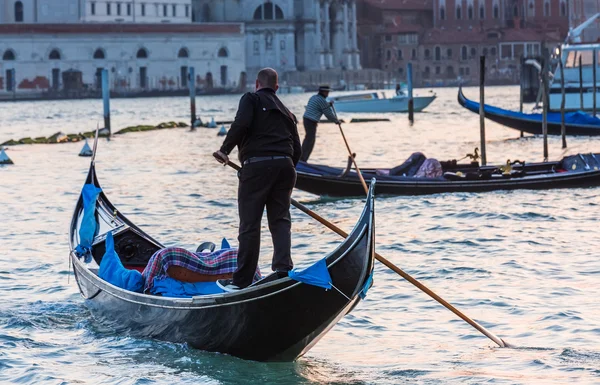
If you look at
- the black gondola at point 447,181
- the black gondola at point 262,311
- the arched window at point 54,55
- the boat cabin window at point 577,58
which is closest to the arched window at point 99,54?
the arched window at point 54,55

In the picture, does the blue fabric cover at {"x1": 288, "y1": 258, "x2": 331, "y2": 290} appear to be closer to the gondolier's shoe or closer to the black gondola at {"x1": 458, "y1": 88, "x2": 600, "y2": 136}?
the gondolier's shoe

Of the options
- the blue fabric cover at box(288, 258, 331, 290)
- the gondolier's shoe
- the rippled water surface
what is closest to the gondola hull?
the rippled water surface

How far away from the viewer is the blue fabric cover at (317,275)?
17.4ft

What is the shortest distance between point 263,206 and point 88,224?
2.56 m

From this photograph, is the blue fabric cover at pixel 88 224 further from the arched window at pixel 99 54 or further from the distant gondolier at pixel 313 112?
the arched window at pixel 99 54

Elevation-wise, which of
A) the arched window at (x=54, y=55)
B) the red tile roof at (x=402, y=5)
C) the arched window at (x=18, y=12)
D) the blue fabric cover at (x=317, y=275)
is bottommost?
the blue fabric cover at (x=317, y=275)

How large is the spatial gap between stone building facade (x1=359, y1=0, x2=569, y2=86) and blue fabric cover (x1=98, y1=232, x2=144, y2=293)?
8931 cm

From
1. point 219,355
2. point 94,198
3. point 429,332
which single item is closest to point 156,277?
point 219,355

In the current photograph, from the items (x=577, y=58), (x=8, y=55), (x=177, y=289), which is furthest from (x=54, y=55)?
(x=177, y=289)

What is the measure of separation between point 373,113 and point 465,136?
49.9ft

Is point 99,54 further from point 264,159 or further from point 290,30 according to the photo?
point 264,159

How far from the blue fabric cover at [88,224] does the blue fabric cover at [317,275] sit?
106 inches

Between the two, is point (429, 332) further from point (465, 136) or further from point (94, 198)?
point (465, 136)

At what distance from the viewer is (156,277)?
21.4ft
